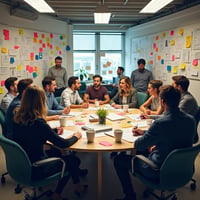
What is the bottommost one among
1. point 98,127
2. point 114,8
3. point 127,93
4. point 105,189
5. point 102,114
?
point 105,189

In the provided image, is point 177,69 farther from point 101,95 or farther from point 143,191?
point 143,191

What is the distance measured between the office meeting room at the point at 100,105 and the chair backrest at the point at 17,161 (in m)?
0.01

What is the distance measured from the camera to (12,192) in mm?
2680

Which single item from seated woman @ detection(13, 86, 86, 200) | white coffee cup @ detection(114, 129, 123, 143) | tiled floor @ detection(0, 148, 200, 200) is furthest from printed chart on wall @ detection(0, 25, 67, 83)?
white coffee cup @ detection(114, 129, 123, 143)

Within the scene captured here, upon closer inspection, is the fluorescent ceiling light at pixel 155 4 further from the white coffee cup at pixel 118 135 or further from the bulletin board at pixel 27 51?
the bulletin board at pixel 27 51

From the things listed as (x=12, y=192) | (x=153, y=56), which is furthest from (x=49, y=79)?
(x=153, y=56)

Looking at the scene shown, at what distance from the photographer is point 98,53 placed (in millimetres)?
7527

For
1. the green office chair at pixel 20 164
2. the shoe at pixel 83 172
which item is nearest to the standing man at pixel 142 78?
the shoe at pixel 83 172

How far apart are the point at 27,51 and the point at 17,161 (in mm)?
3437

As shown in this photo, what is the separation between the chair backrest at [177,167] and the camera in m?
1.80

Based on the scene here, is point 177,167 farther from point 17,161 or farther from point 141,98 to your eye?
point 141,98

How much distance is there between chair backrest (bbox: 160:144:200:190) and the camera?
5.89 feet

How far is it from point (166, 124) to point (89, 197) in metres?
1.30

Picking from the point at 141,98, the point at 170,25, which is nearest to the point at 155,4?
the point at 141,98
